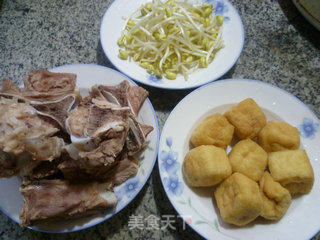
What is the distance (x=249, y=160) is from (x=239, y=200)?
0.26m

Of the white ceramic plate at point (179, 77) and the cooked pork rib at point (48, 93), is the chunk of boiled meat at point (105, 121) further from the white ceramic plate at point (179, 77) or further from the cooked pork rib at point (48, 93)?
the white ceramic plate at point (179, 77)

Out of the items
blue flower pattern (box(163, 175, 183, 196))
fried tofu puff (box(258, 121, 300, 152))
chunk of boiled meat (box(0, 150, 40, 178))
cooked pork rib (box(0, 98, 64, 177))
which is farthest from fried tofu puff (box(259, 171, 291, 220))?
chunk of boiled meat (box(0, 150, 40, 178))

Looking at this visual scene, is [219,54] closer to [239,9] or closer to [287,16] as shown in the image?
[239,9]

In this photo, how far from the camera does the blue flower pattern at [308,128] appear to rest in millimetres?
1478

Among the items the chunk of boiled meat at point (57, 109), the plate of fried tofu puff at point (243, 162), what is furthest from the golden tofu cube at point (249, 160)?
the chunk of boiled meat at point (57, 109)

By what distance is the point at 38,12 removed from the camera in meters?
2.30

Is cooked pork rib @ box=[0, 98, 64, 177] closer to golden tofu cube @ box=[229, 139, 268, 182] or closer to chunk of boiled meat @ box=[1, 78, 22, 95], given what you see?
chunk of boiled meat @ box=[1, 78, 22, 95]

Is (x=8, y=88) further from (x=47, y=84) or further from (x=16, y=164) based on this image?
(x=16, y=164)

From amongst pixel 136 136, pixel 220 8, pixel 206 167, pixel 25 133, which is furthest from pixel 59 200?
pixel 220 8

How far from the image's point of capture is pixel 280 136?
1.42m

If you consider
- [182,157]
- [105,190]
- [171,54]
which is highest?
[171,54]

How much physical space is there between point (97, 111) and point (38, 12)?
1.60 m

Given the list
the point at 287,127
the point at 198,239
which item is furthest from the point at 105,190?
the point at 287,127

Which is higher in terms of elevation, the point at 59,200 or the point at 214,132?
the point at 214,132
